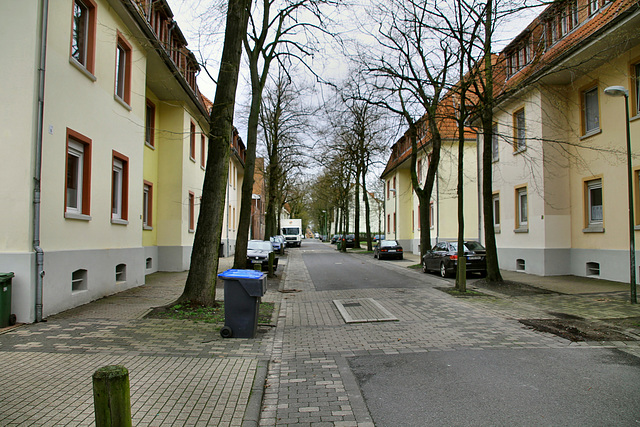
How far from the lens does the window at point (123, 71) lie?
12484mm

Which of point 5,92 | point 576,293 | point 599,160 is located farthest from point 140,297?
point 599,160

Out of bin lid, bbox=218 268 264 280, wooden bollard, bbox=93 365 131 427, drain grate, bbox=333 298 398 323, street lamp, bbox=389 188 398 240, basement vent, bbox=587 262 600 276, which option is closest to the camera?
wooden bollard, bbox=93 365 131 427

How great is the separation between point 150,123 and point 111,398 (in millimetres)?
16711

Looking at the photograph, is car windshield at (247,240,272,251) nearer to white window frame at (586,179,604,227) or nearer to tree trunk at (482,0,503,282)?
tree trunk at (482,0,503,282)

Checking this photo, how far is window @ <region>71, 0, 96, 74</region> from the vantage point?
33.0 feet

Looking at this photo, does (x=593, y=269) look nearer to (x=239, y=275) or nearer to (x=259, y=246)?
(x=259, y=246)

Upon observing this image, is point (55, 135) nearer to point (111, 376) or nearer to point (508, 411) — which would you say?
point (111, 376)

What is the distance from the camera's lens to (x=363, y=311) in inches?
388

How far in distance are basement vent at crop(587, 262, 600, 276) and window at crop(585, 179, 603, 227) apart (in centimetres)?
131

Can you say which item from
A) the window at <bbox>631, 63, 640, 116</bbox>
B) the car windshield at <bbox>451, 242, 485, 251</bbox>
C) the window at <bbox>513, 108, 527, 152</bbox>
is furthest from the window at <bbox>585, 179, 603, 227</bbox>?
the car windshield at <bbox>451, 242, 485, 251</bbox>

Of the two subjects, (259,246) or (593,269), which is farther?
(259,246)

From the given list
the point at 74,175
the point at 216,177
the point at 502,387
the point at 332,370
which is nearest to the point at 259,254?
the point at 74,175

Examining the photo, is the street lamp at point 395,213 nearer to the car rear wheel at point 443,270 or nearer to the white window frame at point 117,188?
the car rear wheel at point 443,270

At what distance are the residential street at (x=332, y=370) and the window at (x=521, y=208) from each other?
9826 mm
